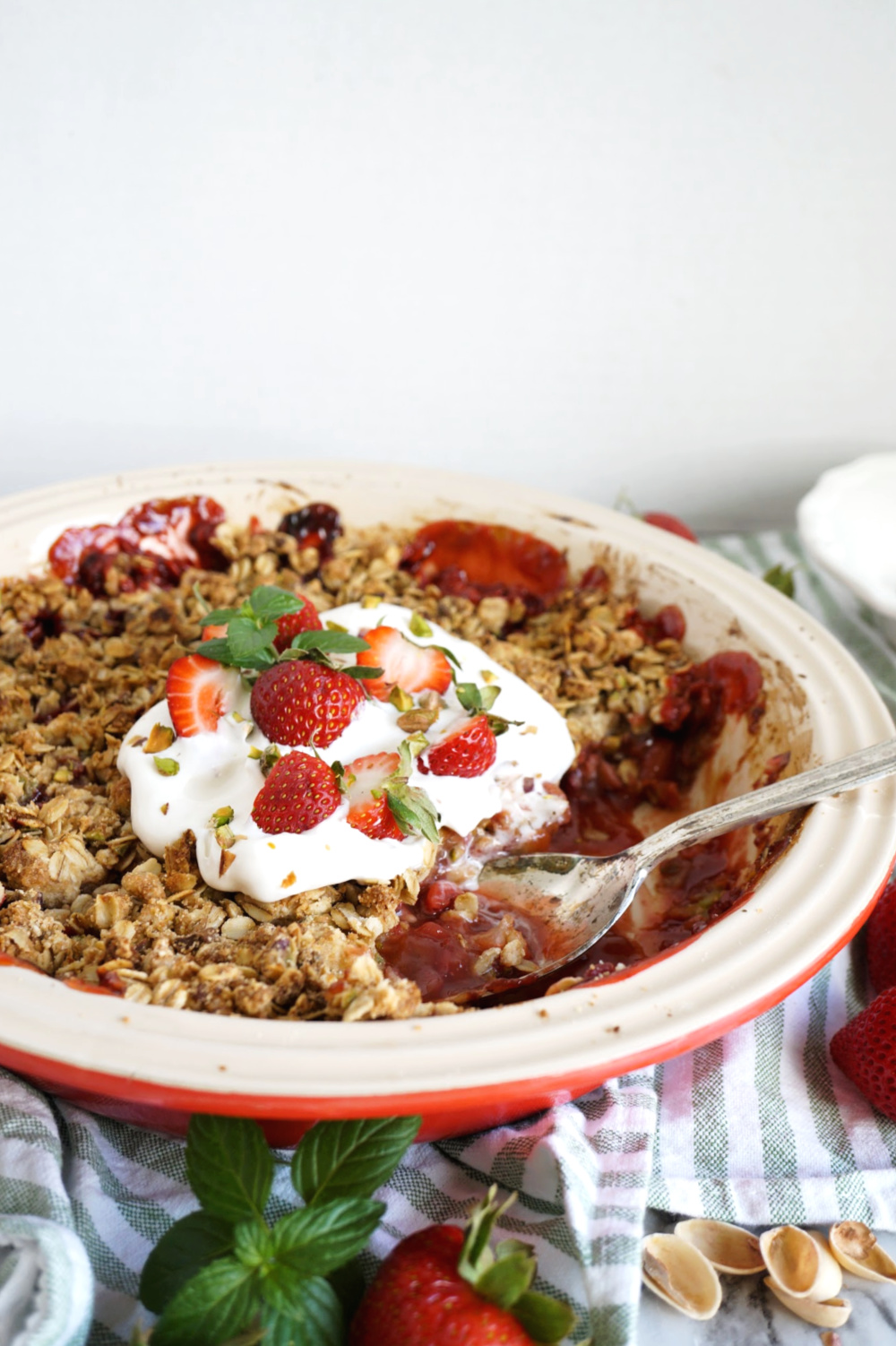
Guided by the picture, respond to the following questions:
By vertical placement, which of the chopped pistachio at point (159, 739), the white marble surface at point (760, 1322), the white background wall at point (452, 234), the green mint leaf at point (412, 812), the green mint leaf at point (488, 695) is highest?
the white background wall at point (452, 234)

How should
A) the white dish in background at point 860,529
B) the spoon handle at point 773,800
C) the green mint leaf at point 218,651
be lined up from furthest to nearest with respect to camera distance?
the white dish in background at point 860,529 < the green mint leaf at point 218,651 < the spoon handle at point 773,800

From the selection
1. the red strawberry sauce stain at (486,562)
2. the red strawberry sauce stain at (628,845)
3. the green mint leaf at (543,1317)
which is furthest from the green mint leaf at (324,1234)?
the red strawberry sauce stain at (486,562)

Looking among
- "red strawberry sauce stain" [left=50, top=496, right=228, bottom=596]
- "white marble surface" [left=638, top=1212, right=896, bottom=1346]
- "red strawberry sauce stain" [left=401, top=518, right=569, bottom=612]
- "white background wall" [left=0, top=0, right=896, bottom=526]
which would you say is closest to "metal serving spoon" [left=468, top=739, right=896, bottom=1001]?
"white marble surface" [left=638, top=1212, right=896, bottom=1346]

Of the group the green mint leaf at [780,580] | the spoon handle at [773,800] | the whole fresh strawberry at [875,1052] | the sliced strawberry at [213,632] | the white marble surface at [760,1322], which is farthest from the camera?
the green mint leaf at [780,580]

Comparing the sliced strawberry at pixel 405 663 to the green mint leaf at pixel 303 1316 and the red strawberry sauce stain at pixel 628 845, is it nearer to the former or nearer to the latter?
the red strawberry sauce stain at pixel 628 845

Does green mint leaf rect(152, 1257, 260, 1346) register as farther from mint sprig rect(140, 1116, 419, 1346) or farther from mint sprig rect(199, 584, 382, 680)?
mint sprig rect(199, 584, 382, 680)

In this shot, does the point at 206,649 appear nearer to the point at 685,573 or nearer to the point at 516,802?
the point at 516,802

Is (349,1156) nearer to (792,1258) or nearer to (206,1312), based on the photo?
(206,1312)
